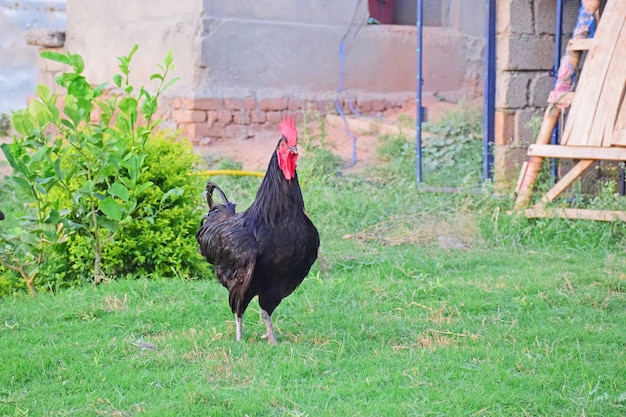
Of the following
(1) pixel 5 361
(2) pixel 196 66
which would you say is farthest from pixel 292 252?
(2) pixel 196 66

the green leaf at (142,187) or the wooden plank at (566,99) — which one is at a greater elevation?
the wooden plank at (566,99)

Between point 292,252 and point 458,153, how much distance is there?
6110mm

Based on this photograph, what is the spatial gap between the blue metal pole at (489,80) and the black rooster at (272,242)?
4202 mm

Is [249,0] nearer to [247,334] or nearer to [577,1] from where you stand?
[577,1]

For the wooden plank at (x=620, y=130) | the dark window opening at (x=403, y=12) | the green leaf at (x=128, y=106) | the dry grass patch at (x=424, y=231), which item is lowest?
the dry grass patch at (x=424, y=231)

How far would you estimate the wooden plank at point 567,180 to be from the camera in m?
7.45

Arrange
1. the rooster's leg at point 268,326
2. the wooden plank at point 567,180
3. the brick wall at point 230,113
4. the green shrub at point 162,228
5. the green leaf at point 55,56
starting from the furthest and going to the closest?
the brick wall at point 230,113, the wooden plank at point 567,180, the green shrub at point 162,228, the green leaf at point 55,56, the rooster's leg at point 268,326

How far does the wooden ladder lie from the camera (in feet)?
24.1

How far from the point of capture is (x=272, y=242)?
4715 millimetres

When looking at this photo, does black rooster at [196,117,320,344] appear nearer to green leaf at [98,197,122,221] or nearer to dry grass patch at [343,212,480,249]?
green leaf at [98,197,122,221]

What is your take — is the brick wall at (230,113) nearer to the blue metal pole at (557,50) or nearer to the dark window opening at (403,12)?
the dark window opening at (403,12)

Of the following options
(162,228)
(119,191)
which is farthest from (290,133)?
(162,228)

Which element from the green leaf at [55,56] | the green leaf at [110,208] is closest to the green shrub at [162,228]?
the green leaf at [110,208]

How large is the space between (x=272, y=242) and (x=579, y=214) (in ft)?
12.8
